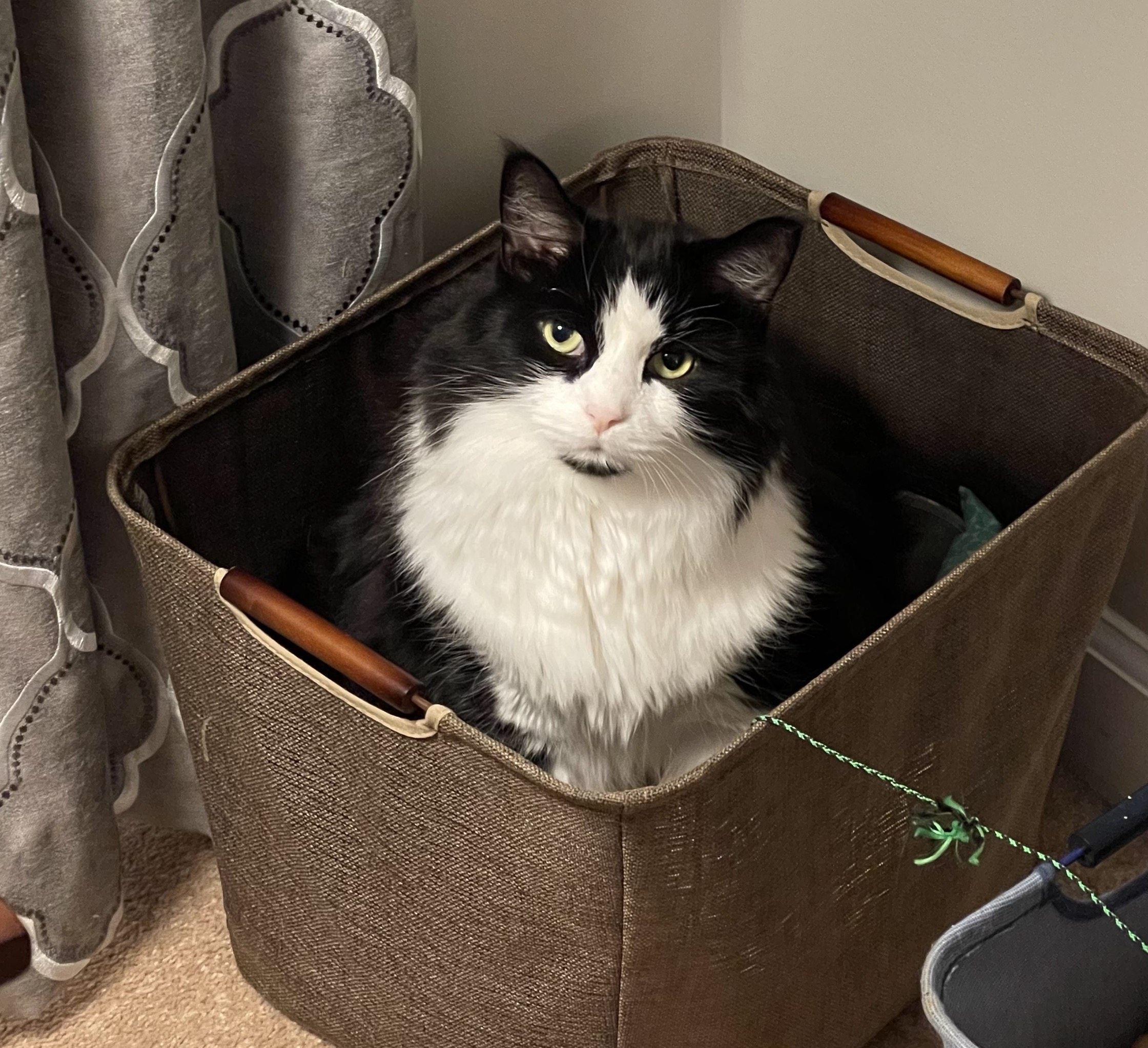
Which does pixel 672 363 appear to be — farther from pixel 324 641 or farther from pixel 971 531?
pixel 971 531

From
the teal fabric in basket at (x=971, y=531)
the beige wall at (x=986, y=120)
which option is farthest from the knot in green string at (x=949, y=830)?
the beige wall at (x=986, y=120)

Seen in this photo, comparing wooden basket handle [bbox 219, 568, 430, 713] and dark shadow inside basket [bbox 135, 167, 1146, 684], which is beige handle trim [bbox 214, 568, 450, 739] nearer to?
wooden basket handle [bbox 219, 568, 430, 713]

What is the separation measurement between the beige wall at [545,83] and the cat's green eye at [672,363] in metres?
0.55

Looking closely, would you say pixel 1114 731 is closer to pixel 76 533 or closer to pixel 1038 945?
pixel 1038 945

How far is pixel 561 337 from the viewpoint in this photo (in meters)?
0.94

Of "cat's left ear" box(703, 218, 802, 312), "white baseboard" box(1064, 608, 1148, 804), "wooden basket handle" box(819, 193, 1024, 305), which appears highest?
"cat's left ear" box(703, 218, 802, 312)

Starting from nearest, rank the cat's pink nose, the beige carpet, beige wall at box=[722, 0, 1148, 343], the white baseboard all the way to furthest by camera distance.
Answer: the cat's pink nose
beige wall at box=[722, 0, 1148, 343]
the beige carpet
the white baseboard

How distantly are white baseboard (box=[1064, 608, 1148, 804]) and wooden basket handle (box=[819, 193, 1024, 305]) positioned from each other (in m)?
0.40

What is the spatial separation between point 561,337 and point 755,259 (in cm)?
15

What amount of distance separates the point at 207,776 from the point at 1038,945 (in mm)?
683

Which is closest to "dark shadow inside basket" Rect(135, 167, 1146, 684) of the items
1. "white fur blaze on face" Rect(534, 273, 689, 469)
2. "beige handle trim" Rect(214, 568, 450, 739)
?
"beige handle trim" Rect(214, 568, 450, 739)

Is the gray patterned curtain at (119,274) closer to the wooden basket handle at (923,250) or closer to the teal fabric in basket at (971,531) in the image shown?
the wooden basket handle at (923,250)

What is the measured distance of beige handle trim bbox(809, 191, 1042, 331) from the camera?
1229mm

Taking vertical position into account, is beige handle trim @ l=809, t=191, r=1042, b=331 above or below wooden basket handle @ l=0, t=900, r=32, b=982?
below
